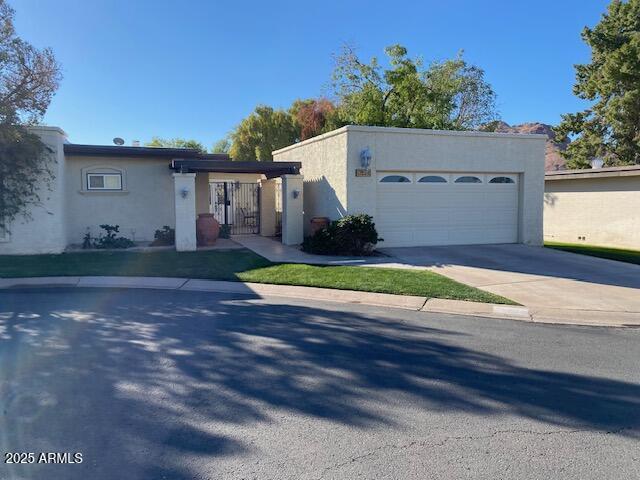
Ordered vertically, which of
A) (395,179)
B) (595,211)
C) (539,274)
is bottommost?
(539,274)

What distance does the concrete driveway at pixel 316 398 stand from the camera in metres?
3.51

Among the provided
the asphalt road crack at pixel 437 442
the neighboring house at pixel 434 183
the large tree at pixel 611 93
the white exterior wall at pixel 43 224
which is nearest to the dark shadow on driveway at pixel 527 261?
the neighboring house at pixel 434 183

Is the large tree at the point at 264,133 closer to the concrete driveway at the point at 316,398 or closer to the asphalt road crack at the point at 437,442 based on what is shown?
the concrete driveway at the point at 316,398

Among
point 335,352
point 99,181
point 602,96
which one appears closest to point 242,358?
point 335,352

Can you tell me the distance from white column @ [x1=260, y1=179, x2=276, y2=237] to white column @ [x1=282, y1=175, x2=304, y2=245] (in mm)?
3474

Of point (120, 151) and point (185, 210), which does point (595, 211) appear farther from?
point (120, 151)

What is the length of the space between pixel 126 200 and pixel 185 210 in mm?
3505

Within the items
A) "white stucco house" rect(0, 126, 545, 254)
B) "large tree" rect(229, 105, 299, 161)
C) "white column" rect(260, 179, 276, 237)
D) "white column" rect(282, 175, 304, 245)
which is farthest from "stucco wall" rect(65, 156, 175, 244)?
"large tree" rect(229, 105, 299, 161)

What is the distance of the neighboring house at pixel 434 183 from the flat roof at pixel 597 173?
550 centimetres

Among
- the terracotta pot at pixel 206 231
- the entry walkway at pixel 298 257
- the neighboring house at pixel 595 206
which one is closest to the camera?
A: the entry walkway at pixel 298 257

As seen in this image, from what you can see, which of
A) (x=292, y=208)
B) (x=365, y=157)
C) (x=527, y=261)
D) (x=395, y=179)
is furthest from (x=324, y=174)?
(x=527, y=261)

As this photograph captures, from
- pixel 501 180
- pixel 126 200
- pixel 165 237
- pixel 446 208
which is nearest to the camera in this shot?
pixel 446 208

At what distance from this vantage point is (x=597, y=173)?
21.0 m

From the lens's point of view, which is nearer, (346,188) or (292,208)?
(346,188)
